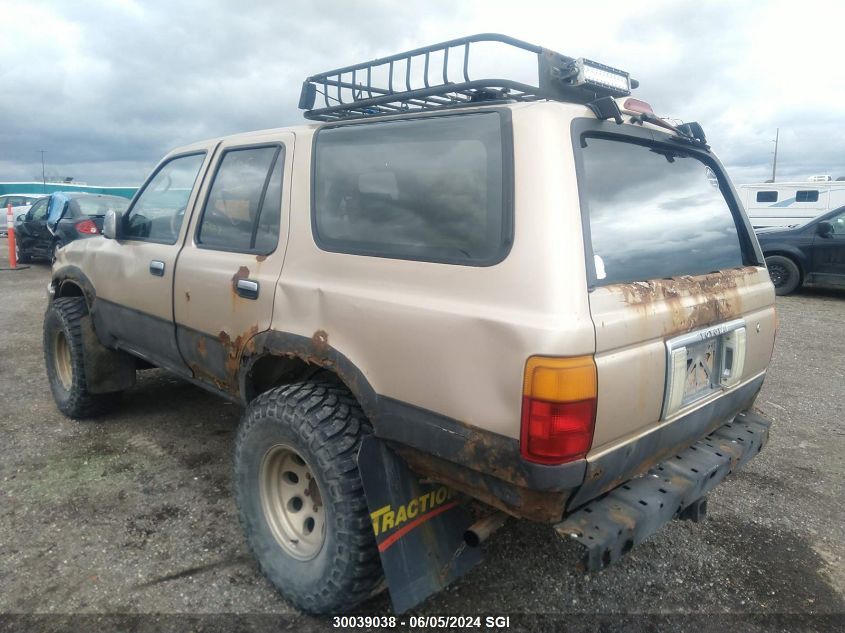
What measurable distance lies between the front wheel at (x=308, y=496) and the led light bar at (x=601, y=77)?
1481 millimetres

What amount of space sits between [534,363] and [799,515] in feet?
8.03

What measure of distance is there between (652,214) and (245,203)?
1832 millimetres

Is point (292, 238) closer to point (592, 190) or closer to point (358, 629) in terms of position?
point (592, 190)

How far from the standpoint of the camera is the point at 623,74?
8.50 feet

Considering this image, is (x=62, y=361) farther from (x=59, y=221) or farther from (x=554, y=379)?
(x=59, y=221)

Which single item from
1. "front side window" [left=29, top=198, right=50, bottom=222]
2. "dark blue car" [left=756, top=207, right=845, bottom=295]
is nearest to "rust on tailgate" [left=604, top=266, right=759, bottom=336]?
"dark blue car" [left=756, top=207, right=845, bottom=295]

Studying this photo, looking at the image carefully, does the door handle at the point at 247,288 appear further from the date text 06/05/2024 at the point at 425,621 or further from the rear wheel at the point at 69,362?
the rear wheel at the point at 69,362

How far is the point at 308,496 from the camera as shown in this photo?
2.54 m

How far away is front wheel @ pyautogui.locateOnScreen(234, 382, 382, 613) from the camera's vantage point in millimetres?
2225

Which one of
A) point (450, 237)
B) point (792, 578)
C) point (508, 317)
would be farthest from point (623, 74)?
point (792, 578)

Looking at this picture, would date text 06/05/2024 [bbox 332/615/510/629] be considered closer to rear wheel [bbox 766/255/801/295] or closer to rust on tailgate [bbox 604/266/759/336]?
rust on tailgate [bbox 604/266/759/336]

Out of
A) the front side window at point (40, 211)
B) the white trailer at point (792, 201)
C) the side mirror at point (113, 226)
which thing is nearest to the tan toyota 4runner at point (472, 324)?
the side mirror at point (113, 226)

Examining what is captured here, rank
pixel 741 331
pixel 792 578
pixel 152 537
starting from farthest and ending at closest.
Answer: pixel 152 537, pixel 792 578, pixel 741 331

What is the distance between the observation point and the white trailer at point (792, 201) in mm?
17031
